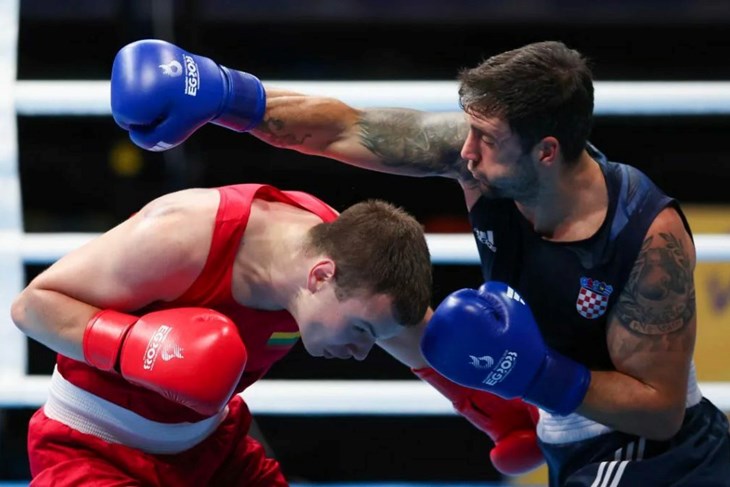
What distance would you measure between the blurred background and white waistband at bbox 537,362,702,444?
60.9 inches

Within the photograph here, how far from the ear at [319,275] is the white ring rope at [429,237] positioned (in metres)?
0.94

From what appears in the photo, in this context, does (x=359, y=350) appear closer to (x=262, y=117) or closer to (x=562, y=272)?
(x=562, y=272)

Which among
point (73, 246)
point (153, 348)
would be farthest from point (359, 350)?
point (73, 246)

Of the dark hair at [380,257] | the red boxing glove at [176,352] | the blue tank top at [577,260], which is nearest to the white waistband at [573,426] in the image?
the blue tank top at [577,260]

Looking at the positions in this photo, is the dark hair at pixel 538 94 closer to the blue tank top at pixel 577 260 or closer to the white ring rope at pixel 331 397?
the blue tank top at pixel 577 260

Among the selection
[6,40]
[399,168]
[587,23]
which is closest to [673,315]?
[399,168]

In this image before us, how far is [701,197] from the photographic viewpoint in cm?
412

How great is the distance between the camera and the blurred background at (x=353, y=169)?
398 centimetres

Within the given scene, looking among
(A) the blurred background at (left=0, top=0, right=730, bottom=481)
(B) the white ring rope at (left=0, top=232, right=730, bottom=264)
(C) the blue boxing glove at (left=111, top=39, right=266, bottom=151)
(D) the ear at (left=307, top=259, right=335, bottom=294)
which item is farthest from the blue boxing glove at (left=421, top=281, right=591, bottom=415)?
(A) the blurred background at (left=0, top=0, right=730, bottom=481)

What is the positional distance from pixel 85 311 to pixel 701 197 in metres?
2.57

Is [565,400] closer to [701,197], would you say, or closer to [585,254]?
[585,254]

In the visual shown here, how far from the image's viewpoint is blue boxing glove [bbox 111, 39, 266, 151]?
2238 mm

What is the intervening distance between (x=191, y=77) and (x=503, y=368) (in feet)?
2.59

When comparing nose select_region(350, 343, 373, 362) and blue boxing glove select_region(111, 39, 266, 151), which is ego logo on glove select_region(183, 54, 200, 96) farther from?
nose select_region(350, 343, 373, 362)
